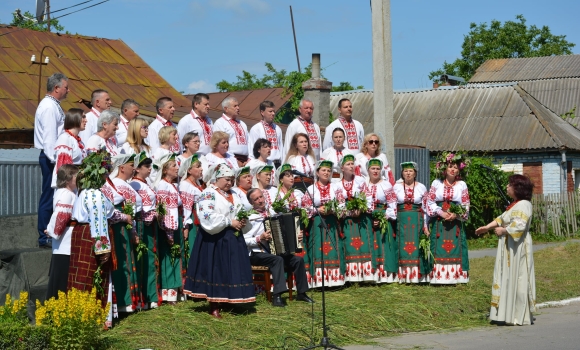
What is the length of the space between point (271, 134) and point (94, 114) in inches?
115

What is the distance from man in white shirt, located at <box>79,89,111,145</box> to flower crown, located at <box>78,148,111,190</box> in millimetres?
1653

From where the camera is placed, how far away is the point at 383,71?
13.9 m

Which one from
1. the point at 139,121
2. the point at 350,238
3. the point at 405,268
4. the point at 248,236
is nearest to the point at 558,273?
the point at 405,268

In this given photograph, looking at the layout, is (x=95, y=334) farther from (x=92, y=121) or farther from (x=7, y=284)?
(x=92, y=121)

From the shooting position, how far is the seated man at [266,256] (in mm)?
10336

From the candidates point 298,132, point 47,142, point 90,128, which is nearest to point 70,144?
point 47,142

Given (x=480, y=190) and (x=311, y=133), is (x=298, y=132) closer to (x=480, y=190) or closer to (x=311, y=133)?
(x=311, y=133)

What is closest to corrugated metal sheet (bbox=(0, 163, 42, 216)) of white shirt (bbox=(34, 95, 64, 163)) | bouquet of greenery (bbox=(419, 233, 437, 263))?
white shirt (bbox=(34, 95, 64, 163))

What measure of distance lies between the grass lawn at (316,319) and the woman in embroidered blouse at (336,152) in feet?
5.57

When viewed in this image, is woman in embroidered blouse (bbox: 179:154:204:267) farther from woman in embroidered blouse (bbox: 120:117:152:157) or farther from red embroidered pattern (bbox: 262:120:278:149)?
red embroidered pattern (bbox: 262:120:278:149)

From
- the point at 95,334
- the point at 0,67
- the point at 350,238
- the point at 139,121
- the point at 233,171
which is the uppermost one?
the point at 0,67

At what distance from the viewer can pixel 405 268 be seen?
41.0 ft

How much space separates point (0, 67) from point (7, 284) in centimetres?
1030

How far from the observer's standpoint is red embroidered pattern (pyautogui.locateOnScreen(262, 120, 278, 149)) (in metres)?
12.7
